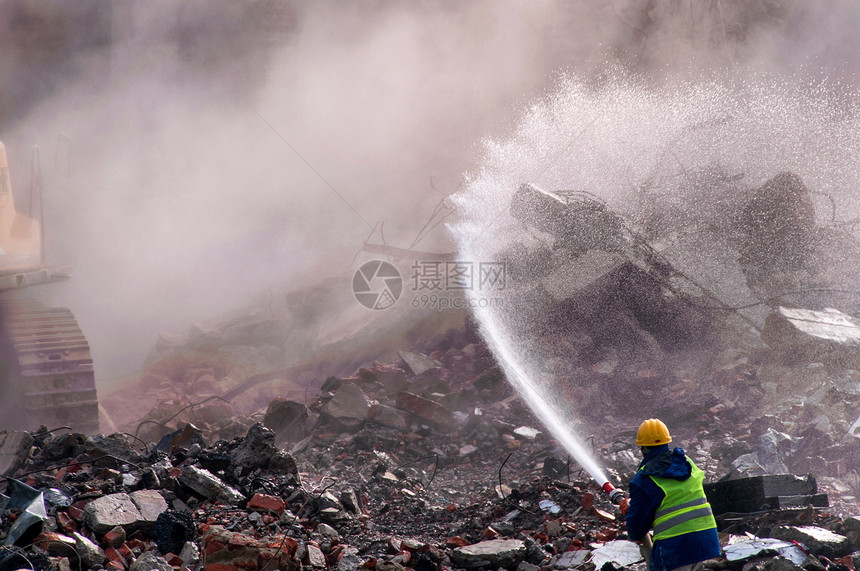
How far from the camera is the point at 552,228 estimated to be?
10609mm

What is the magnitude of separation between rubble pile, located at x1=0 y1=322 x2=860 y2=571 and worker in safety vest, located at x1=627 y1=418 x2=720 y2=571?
2.82ft

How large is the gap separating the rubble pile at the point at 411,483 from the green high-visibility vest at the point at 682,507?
3.05 feet

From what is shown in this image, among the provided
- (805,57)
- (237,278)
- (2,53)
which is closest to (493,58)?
(805,57)

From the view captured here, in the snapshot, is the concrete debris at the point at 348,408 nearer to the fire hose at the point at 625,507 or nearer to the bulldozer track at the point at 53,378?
the bulldozer track at the point at 53,378

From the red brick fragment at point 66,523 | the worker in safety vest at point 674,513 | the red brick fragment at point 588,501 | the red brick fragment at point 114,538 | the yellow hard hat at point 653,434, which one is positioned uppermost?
the yellow hard hat at point 653,434

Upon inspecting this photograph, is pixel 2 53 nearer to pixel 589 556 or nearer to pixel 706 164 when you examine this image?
pixel 706 164

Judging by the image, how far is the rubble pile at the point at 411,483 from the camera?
439 cm

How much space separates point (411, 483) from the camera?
671 centimetres

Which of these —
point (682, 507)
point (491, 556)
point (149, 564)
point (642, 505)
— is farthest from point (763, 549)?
point (149, 564)

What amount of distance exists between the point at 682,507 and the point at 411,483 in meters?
3.74

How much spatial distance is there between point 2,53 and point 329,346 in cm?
1158

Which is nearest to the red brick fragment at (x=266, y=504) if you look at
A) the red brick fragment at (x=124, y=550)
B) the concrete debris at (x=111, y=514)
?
the concrete debris at (x=111, y=514)
